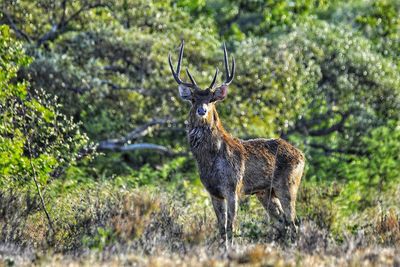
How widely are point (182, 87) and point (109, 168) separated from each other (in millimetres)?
9492

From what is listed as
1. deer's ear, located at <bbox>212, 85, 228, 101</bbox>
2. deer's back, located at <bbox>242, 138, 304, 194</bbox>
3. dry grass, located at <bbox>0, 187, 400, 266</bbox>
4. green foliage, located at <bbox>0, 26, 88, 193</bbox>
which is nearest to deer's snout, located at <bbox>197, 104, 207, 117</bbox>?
deer's ear, located at <bbox>212, 85, 228, 101</bbox>

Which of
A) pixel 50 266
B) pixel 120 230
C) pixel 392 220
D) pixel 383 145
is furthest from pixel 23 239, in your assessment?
pixel 383 145

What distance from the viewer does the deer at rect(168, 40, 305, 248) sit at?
420 inches

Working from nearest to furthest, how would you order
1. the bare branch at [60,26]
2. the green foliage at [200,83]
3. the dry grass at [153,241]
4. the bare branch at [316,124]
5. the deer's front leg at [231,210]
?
the dry grass at [153,241], the deer's front leg at [231,210], the green foliage at [200,83], the bare branch at [60,26], the bare branch at [316,124]

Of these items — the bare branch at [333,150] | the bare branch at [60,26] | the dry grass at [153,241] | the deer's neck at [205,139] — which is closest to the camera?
the dry grass at [153,241]

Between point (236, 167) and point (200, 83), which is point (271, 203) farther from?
point (200, 83)

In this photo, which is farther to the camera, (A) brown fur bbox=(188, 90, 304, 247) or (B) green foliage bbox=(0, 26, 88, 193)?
(B) green foliage bbox=(0, 26, 88, 193)

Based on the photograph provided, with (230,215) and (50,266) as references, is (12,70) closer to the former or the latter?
(230,215)

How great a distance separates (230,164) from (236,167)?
93 mm

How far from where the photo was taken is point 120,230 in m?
8.34

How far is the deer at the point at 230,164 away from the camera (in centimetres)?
1066

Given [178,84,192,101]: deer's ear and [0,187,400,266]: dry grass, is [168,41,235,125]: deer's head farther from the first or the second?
[0,187,400,266]: dry grass

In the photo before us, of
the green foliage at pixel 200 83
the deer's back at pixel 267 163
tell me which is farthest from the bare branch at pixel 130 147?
the deer's back at pixel 267 163

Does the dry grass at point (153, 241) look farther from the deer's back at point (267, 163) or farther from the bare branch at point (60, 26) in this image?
the bare branch at point (60, 26)
